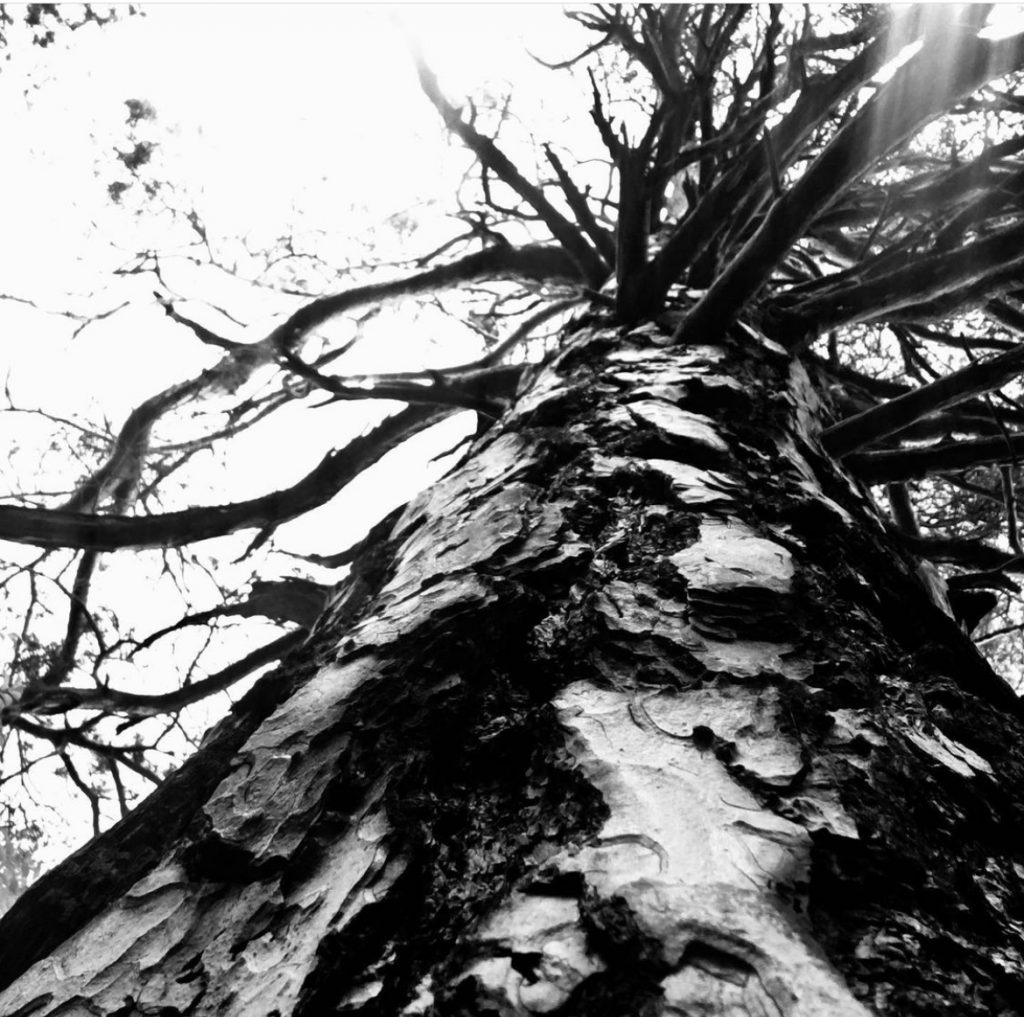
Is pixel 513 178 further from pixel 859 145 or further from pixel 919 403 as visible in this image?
pixel 919 403

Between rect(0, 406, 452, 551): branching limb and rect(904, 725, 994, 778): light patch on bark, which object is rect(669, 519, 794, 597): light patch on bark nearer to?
rect(904, 725, 994, 778): light patch on bark

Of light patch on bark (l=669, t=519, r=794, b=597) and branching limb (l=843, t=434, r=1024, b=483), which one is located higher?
branching limb (l=843, t=434, r=1024, b=483)

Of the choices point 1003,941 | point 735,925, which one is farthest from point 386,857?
point 1003,941

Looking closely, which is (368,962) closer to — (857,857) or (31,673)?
(857,857)

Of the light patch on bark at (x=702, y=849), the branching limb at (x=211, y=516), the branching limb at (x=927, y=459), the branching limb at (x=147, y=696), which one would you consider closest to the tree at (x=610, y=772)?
the light patch on bark at (x=702, y=849)

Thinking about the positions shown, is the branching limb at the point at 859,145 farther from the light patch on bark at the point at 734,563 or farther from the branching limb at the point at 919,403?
the light patch on bark at the point at 734,563

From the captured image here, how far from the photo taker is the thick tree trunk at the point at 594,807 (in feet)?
1.73

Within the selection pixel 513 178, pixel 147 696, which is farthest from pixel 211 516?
pixel 513 178

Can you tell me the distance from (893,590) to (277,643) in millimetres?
2297

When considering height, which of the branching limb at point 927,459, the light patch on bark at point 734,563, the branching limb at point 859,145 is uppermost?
the branching limb at point 859,145

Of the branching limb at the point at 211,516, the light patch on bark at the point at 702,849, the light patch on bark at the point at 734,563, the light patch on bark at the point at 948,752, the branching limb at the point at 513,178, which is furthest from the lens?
the branching limb at the point at 513,178

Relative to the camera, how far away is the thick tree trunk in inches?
20.8

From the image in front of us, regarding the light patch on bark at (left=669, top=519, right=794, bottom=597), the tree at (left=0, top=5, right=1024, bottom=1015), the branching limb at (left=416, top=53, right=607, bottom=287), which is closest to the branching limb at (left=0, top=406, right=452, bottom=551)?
the branching limb at (left=416, top=53, right=607, bottom=287)

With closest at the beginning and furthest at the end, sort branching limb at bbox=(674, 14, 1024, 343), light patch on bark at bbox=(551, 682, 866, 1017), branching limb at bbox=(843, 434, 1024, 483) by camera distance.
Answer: light patch on bark at bbox=(551, 682, 866, 1017) → branching limb at bbox=(674, 14, 1024, 343) → branching limb at bbox=(843, 434, 1024, 483)
